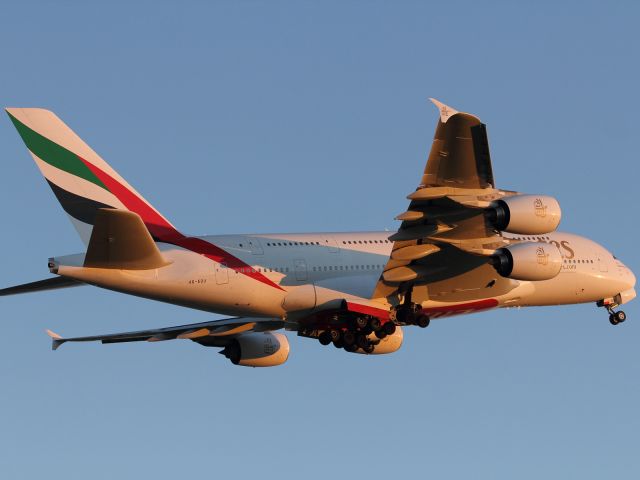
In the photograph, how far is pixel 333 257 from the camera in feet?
142

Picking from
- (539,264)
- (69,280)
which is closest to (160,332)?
(69,280)

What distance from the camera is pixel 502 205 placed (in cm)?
3725

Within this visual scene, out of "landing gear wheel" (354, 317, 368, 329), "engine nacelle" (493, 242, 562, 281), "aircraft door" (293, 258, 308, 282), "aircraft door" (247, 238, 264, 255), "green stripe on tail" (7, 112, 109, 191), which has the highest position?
"green stripe on tail" (7, 112, 109, 191)

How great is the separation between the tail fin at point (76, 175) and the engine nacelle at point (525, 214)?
10.9m

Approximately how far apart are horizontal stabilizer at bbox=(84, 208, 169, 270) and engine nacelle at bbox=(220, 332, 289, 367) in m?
11.7

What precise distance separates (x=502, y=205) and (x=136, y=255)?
1086cm

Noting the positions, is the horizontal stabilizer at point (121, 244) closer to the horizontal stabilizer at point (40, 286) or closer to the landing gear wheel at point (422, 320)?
the horizontal stabilizer at point (40, 286)

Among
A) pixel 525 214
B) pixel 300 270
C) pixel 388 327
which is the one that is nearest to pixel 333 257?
pixel 300 270

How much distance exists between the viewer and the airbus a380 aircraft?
36.9 m

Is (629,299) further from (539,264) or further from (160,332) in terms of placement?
(160,332)

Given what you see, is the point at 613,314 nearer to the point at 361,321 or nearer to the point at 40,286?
the point at 361,321

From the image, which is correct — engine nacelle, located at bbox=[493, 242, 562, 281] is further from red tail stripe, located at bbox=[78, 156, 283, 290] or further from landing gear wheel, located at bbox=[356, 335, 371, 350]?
red tail stripe, located at bbox=[78, 156, 283, 290]

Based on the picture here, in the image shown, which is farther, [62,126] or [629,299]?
[629,299]

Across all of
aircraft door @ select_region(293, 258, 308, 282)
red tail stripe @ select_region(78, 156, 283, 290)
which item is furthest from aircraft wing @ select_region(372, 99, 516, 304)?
red tail stripe @ select_region(78, 156, 283, 290)
